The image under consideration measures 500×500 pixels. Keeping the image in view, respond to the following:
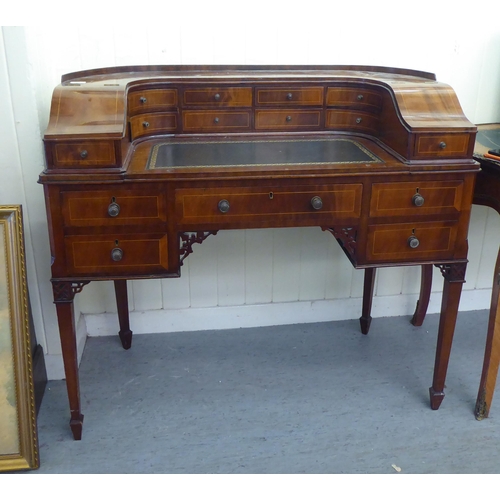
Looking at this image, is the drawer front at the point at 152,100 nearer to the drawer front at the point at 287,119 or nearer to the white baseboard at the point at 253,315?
the drawer front at the point at 287,119

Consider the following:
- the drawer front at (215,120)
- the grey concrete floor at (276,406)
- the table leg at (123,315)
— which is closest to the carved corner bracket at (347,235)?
the drawer front at (215,120)

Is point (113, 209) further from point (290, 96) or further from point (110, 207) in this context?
point (290, 96)

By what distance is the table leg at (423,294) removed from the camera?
2.64 meters

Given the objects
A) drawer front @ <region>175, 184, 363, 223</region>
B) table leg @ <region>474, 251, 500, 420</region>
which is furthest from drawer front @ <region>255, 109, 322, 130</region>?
table leg @ <region>474, 251, 500, 420</region>

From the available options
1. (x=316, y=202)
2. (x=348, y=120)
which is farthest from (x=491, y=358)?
(x=348, y=120)

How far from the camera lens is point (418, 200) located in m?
1.81

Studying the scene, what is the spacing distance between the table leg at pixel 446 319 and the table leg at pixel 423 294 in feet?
1.92

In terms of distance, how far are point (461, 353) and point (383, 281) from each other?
0.49m

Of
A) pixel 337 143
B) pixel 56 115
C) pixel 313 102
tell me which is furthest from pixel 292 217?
pixel 56 115

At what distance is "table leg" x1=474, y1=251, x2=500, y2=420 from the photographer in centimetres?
203

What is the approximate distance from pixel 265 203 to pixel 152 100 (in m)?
0.62

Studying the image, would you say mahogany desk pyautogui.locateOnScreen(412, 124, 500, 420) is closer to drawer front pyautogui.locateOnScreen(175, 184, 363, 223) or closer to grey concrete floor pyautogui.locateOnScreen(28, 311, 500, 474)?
grey concrete floor pyautogui.locateOnScreen(28, 311, 500, 474)

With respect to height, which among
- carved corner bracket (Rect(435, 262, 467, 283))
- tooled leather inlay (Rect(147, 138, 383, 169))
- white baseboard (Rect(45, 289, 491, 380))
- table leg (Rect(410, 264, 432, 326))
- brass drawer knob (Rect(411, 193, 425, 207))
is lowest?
white baseboard (Rect(45, 289, 491, 380))

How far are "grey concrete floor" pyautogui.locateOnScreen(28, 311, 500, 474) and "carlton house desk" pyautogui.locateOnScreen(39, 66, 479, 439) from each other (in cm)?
22
